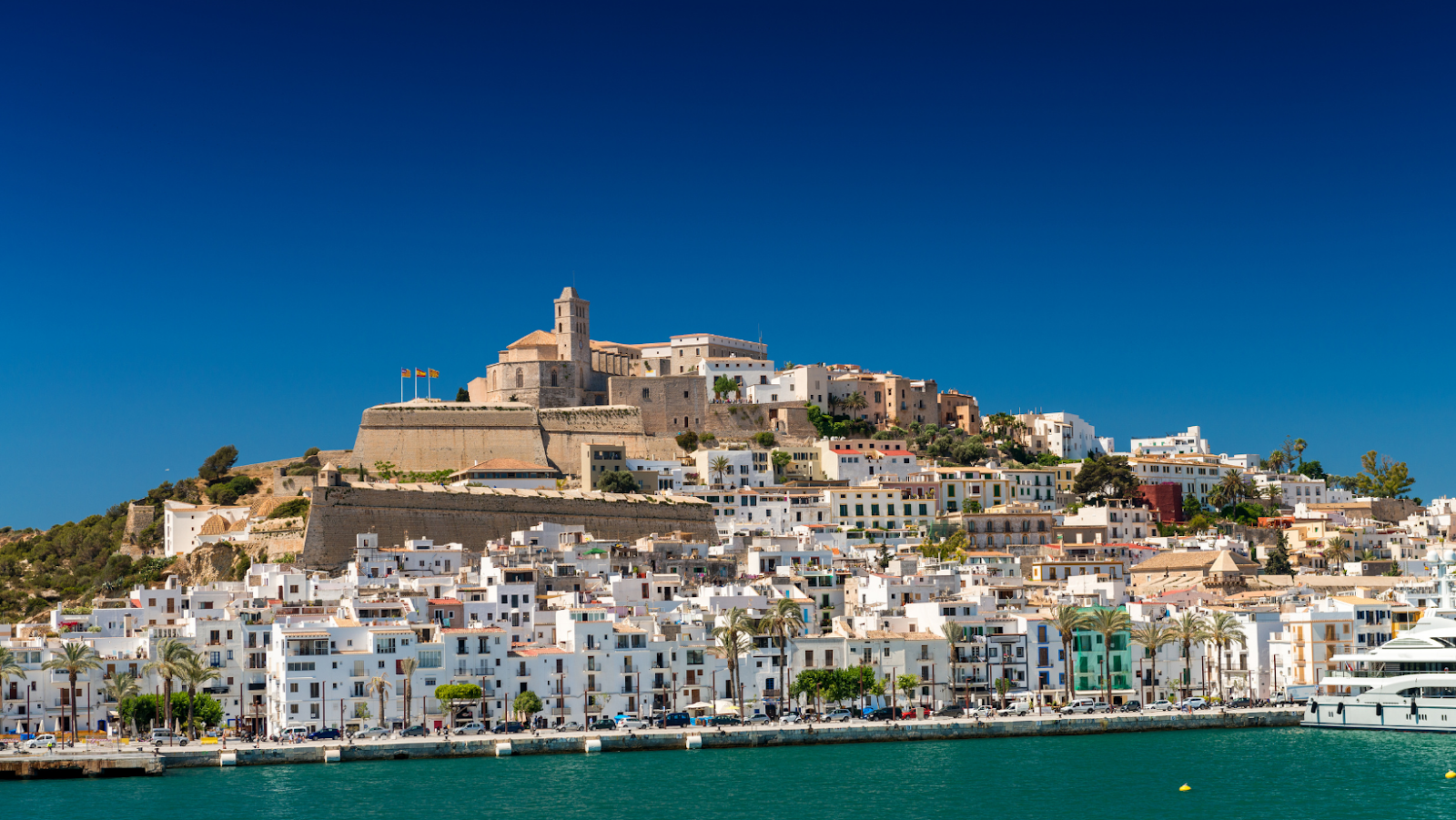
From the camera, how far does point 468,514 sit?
255 ft

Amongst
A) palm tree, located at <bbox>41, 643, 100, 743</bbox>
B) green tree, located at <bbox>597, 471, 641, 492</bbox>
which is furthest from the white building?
palm tree, located at <bbox>41, 643, 100, 743</bbox>

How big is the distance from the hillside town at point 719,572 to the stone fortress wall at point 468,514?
15cm

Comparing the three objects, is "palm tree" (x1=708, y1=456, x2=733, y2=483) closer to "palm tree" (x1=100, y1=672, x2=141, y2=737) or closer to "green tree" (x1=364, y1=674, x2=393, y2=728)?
"green tree" (x1=364, y1=674, x2=393, y2=728)

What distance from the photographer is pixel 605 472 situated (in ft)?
285

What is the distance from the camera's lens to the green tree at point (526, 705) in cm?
5159

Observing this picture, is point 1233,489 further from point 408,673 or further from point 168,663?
point 168,663

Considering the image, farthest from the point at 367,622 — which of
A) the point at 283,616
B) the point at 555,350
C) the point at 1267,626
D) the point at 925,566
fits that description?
the point at 555,350

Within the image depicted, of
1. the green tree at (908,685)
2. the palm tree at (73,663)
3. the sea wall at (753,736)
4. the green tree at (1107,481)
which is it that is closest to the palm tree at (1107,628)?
the sea wall at (753,736)

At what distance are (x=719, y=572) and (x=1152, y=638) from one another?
1903 cm

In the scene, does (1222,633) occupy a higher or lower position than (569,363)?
lower

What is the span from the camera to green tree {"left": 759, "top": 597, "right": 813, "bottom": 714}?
5444cm

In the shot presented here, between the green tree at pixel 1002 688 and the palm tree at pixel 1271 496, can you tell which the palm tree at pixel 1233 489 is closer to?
the palm tree at pixel 1271 496

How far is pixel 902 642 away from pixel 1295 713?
13050mm

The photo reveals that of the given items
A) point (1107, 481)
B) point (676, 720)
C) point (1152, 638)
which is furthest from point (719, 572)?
point (1107, 481)
